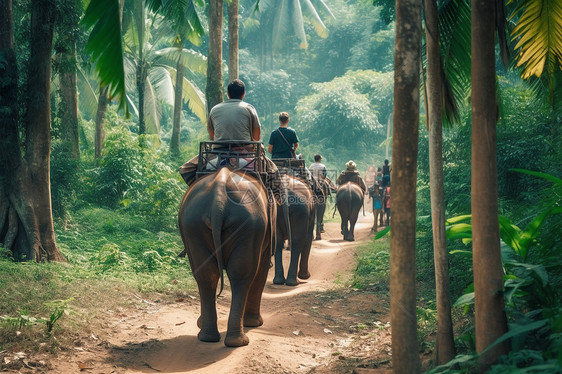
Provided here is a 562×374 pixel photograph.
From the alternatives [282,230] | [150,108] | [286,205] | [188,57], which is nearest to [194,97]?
[150,108]

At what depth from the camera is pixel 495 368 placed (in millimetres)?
3992

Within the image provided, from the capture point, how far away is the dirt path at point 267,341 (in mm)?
5848

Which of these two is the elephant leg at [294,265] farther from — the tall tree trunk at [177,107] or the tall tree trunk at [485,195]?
the tall tree trunk at [177,107]

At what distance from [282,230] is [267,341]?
4103mm

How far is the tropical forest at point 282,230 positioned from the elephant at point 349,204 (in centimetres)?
145

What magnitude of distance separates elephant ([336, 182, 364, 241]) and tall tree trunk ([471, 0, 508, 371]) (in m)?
13.4

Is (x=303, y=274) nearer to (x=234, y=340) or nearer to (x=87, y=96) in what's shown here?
(x=234, y=340)

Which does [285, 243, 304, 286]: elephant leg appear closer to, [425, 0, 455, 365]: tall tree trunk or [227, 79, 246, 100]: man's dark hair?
[227, 79, 246, 100]: man's dark hair

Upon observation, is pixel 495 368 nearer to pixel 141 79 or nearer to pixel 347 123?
pixel 141 79

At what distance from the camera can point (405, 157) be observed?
4277 mm

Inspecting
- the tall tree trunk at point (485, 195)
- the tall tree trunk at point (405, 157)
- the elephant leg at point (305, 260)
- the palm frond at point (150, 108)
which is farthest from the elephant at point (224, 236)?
the palm frond at point (150, 108)

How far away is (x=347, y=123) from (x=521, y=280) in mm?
38000

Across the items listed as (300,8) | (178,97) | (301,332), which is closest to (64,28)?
(301,332)

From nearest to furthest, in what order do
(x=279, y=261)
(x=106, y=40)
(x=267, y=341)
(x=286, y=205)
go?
(x=106, y=40), (x=267, y=341), (x=286, y=205), (x=279, y=261)
